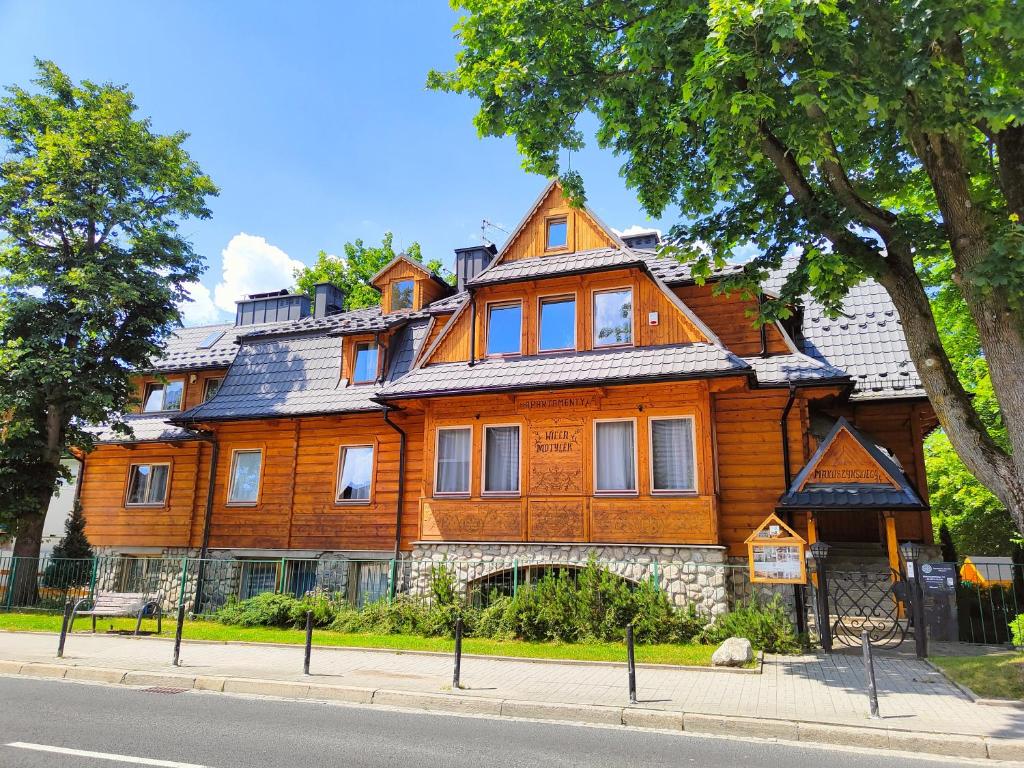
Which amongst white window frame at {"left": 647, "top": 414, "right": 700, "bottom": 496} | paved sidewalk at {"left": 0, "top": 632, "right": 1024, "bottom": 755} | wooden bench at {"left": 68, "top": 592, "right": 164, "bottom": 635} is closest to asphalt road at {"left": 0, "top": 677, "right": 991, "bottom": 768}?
paved sidewalk at {"left": 0, "top": 632, "right": 1024, "bottom": 755}

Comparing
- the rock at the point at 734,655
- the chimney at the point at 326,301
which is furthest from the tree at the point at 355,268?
the rock at the point at 734,655

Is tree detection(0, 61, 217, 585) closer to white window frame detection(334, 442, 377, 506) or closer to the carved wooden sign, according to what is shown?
white window frame detection(334, 442, 377, 506)

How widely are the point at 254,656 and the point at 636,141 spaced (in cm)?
1131

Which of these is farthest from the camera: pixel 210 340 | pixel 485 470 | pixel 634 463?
pixel 210 340

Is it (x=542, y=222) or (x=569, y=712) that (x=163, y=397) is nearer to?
(x=542, y=222)

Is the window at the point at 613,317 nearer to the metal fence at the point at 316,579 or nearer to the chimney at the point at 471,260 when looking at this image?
the metal fence at the point at 316,579

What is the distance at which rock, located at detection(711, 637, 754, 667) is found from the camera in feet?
34.5

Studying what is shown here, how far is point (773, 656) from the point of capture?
11586mm

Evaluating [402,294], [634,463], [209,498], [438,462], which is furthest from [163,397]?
[634,463]

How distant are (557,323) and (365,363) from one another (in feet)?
22.4

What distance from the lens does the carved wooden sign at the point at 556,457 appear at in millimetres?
16078

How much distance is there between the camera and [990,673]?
8984mm

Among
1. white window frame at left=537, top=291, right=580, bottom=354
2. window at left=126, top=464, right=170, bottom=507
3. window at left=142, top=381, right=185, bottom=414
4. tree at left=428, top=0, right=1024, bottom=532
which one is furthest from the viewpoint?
window at left=142, top=381, right=185, bottom=414

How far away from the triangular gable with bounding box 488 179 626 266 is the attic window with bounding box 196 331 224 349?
13976mm
